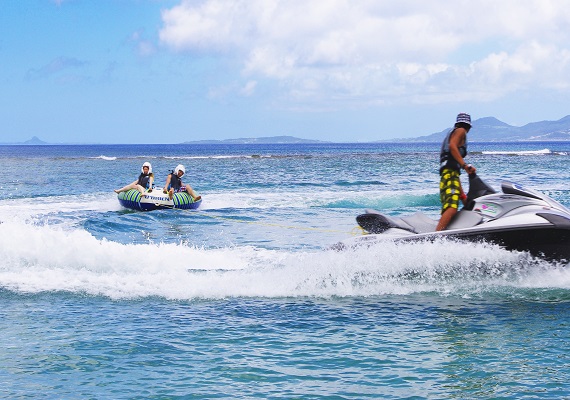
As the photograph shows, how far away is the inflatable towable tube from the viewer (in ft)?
62.3

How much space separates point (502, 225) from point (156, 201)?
1272 centimetres

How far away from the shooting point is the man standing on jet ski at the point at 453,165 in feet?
27.8

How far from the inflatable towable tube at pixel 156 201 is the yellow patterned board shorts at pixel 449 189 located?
38.0 feet

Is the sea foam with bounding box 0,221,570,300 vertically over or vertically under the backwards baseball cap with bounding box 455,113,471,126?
under

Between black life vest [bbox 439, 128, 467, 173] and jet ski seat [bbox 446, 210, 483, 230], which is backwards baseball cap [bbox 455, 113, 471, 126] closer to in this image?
black life vest [bbox 439, 128, 467, 173]

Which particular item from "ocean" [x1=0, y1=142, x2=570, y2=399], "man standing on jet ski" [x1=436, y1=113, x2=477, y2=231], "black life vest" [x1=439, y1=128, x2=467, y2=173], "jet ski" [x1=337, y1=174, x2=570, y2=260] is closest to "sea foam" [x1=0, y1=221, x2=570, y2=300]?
"ocean" [x1=0, y1=142, x2=570, y2=399]

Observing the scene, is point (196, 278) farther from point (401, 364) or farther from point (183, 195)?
point (183, 195)

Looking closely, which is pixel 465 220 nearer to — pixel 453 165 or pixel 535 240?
pixel 453 165

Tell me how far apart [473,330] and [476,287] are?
63.8 inches

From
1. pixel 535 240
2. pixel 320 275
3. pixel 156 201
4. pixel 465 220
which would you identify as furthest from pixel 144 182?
pixel 535 240

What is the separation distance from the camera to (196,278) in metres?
8.84

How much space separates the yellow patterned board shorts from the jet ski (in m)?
0.17

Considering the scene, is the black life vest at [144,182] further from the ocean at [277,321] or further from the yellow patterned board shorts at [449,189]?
the yellow patterned board shorts at [449,189]

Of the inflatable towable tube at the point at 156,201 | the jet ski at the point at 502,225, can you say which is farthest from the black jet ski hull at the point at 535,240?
the inflatable towable tube at the point at 156,201
